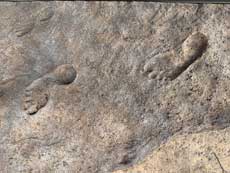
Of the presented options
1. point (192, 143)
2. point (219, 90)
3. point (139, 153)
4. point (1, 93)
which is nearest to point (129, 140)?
point (139, 153)

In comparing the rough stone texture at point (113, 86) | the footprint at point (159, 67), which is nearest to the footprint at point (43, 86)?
the rough stone texture at point (113, 86)

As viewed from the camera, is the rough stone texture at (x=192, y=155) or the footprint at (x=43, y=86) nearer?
the rough stone texture at (x=192, y=155)

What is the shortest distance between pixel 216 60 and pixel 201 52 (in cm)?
4

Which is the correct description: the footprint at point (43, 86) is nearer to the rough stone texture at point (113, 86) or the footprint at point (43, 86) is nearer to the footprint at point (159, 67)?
the rough stone texture at point (113, 86)

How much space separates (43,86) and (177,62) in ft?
1.24

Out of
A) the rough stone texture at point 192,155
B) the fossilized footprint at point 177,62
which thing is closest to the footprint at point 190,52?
the fossilized footprint at point 177,62

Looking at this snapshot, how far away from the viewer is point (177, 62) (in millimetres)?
1363

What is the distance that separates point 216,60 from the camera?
1348 millimetres

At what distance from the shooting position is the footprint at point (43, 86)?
142 cm

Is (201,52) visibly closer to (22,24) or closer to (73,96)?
(73,96)

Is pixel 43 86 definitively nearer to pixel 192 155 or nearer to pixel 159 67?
pixel 159 67

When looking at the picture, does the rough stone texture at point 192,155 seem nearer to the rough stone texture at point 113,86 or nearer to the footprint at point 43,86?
the rough stone texture at point 113,86

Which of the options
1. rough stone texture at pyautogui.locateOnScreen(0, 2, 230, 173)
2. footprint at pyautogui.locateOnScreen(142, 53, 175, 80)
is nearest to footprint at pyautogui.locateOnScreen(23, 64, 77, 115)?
rough stone texture at pyautogui.locateOnScreen(0, 2, 230, 173)

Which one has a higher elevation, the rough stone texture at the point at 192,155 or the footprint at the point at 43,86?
the footprint at the point at 43,86
